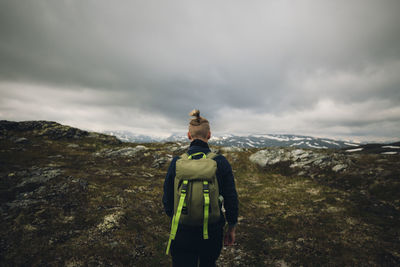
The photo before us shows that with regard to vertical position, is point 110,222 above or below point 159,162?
below

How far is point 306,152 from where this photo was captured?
31.6 meters

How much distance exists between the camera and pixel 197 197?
4.11 m

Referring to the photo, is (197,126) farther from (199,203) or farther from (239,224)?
(239,224)

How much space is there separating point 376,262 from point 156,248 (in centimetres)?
1135

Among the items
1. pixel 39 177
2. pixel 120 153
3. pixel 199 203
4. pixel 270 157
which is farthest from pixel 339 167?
pixel 120 153

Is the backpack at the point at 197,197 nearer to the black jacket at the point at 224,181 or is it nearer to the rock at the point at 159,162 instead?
the black jacket at the point at 224,181

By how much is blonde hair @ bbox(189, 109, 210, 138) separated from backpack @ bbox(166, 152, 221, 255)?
1047 mm

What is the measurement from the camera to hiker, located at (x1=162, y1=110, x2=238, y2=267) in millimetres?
4129

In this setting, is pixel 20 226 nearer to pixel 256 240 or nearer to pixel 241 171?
pixel 256 240

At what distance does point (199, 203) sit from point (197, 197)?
0.15 meters

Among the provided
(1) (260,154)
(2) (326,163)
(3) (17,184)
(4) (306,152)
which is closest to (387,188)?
(2) (326,163)

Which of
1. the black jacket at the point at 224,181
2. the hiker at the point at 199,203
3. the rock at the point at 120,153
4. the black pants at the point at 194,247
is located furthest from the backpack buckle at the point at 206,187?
the rock at the point at 120,153

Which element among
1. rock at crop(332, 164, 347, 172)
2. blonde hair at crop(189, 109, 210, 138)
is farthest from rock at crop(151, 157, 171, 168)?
blonde hair at crop(189, 109, 210, 138)

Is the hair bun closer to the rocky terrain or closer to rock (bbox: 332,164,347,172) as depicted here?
the rocky terrain
